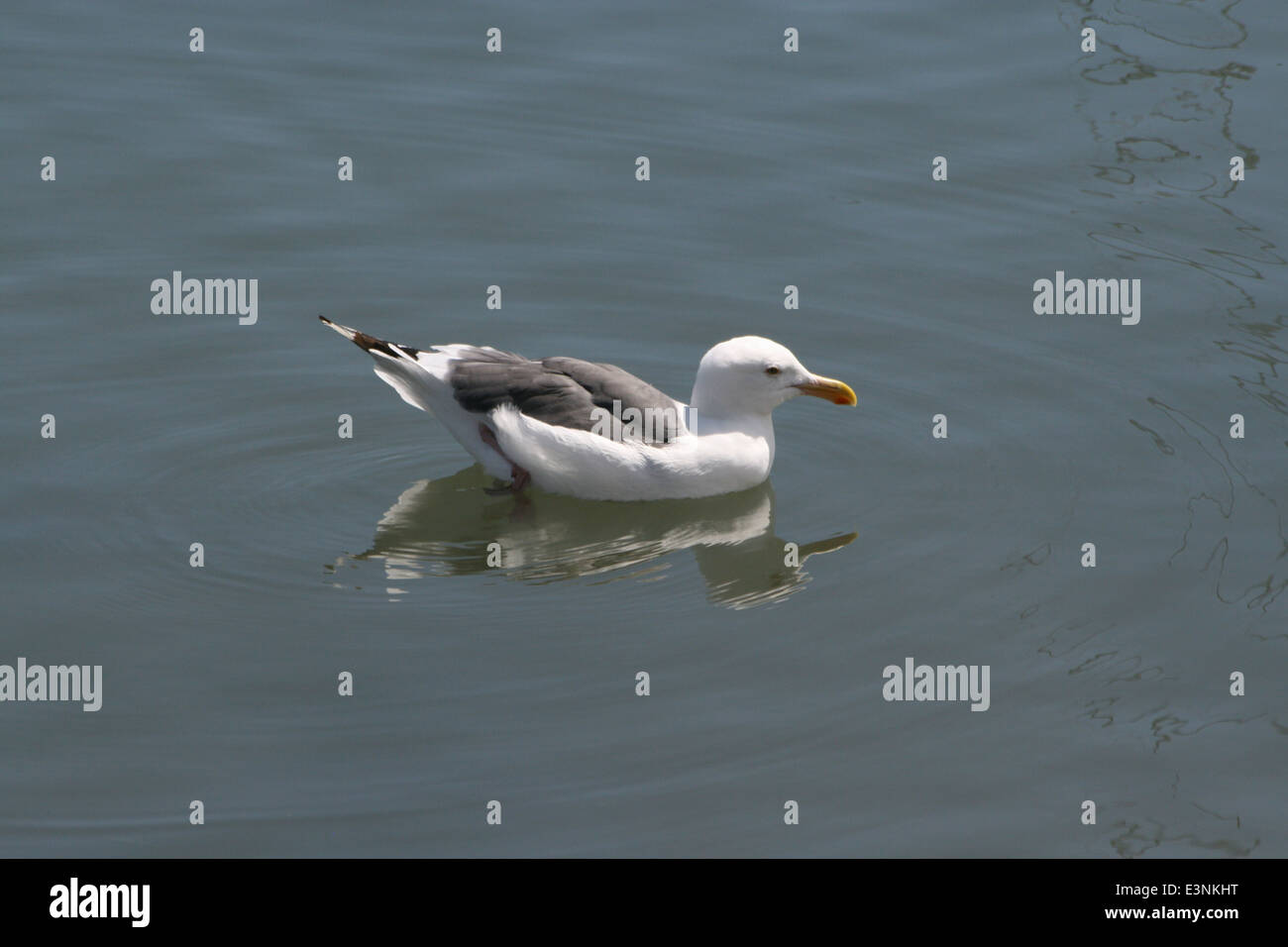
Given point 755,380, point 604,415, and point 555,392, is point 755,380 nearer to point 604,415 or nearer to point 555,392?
point 604,415

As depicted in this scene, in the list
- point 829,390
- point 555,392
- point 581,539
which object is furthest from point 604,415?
point 829,390

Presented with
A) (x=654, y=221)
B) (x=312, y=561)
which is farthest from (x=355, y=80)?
(x=312, y=561)

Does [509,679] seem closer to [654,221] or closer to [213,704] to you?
[213,704]

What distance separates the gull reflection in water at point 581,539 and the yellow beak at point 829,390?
717mm

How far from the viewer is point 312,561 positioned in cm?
1016

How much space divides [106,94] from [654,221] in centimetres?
513

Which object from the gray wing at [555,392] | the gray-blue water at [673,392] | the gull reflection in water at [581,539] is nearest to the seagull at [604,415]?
the gray wing at [555,392]

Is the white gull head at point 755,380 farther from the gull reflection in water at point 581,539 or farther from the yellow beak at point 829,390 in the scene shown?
the gull reflection in water at point 581,539

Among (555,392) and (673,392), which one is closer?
(555,392)

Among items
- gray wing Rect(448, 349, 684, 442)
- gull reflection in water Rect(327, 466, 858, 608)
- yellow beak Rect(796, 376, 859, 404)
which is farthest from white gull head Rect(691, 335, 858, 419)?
gull reflection in water Rect(327, 466, 858, 608)

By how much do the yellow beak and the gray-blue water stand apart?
598 mm

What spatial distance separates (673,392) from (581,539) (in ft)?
6.16

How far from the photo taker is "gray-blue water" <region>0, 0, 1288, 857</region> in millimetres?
8383

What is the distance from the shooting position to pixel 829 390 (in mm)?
11000
